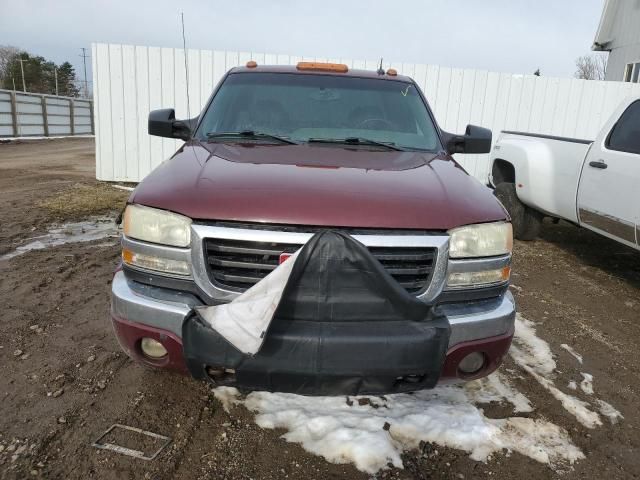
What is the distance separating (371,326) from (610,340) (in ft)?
8.94

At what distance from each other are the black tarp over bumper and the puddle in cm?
405

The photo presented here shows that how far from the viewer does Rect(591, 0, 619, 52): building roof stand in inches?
730

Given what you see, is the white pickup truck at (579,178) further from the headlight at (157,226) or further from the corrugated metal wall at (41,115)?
the corrugated metal wall at (41,115)

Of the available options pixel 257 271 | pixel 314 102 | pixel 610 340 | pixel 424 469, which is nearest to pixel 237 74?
pixel 314 102

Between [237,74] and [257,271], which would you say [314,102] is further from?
[257,271]

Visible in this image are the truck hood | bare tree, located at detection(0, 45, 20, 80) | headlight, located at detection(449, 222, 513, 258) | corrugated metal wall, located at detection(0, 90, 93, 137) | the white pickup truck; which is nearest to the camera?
the truck hood

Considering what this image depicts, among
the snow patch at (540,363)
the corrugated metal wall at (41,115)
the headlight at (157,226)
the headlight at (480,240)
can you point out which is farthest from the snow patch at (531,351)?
the corrugated metal wall at (41,115)

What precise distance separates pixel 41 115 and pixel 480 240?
23.4 m

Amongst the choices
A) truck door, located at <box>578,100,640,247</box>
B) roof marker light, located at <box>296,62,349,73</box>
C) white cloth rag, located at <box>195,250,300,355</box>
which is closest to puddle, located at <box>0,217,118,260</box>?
roof marker light, located at <box>296,62,349,73</box>

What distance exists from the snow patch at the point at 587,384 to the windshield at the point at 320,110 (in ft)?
5.90

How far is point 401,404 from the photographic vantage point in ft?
8.68

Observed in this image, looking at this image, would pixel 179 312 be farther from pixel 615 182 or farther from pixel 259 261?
pixel 615 182

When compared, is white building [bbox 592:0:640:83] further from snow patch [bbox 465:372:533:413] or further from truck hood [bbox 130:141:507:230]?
truck hood [bbox 130:141:507:230]

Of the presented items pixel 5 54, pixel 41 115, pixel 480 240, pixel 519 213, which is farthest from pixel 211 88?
pixel 5 54
